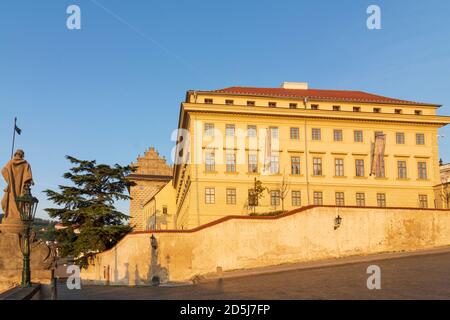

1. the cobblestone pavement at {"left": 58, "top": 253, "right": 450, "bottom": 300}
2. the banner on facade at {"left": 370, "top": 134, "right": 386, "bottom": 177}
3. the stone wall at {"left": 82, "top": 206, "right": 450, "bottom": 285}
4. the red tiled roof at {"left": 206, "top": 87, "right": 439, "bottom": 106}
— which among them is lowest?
the cobblestone pavement at {"left": 58, "top": 253, "right": 450, "bottom": 300}

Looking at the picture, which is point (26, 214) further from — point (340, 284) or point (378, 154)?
point (378, 154)

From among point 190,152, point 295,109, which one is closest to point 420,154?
point 295,109

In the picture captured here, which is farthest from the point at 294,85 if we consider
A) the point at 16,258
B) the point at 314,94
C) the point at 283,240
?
the point at 16,258

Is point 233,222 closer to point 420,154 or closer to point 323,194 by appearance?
point 323,194

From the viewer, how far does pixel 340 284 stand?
2202 centimetres

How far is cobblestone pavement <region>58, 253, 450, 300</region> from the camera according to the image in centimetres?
1880

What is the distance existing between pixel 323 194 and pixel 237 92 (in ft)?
42.9

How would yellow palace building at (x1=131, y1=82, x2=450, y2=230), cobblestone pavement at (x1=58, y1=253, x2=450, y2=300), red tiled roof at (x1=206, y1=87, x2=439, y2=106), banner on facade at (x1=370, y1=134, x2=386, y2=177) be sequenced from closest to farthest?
1. cobblestone pavement at (x1=58, y1=253, x2=450, y2=300)
2. yellow palace building at (x1=131, y1=82, x2=450, y2=230)
3. banner on facade at (x1=370, y1=134, x2=386, y2=177)
4. red tiled roof at (x1=206, y1=87, x2=439, y2=106)

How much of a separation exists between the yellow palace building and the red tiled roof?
146 millimetres

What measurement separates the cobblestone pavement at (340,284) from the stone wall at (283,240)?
446 centimetres

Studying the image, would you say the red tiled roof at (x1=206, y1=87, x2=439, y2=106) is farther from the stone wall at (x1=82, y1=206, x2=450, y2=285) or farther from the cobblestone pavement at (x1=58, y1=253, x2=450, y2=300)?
the cobblestone pavement at (x1=58, y1=253, x2=450, y2=300)

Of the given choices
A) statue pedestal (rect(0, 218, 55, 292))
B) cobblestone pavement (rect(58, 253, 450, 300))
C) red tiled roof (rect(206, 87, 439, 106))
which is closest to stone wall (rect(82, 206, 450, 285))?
cobblestone pavement (rect(58, 253, 450, 300))

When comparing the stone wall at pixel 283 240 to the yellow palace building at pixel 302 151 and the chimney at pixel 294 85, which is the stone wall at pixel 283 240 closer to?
the yellow palace building at pixel 302 151

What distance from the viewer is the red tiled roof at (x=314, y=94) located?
52.9 meters
